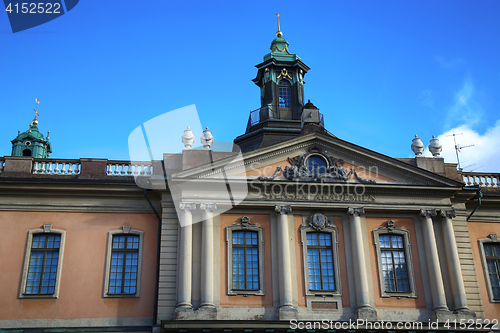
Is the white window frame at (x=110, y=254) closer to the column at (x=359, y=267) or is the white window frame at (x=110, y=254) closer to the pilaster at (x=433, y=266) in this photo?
the column at (x=359, y=267)

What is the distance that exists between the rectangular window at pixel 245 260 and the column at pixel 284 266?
99 centimetres

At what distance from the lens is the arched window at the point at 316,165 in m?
23.6

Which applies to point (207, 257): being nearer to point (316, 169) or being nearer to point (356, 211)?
point (316, 169)

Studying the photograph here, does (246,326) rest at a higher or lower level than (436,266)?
lower

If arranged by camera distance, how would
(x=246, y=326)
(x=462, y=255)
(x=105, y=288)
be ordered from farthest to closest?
(x=462, y=255) < (x=105, y=288) < (x=246, y=326)

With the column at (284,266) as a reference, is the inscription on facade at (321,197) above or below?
above

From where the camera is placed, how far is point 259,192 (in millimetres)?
22875

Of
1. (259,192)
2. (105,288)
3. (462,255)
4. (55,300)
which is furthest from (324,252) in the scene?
(55,300)

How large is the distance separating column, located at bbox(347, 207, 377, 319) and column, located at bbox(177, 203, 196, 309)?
253 inches

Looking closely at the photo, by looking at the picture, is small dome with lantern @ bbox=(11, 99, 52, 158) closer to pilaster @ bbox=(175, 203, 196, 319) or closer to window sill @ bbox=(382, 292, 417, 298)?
pilaster @ bbox=(175, 203, 196, 319)

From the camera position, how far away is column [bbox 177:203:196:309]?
20.7m

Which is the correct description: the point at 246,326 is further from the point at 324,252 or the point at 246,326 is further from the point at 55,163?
the point at 55,163

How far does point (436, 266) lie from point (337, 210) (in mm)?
4455

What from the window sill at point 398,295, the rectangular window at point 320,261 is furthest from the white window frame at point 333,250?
the window sill at point 398,295
